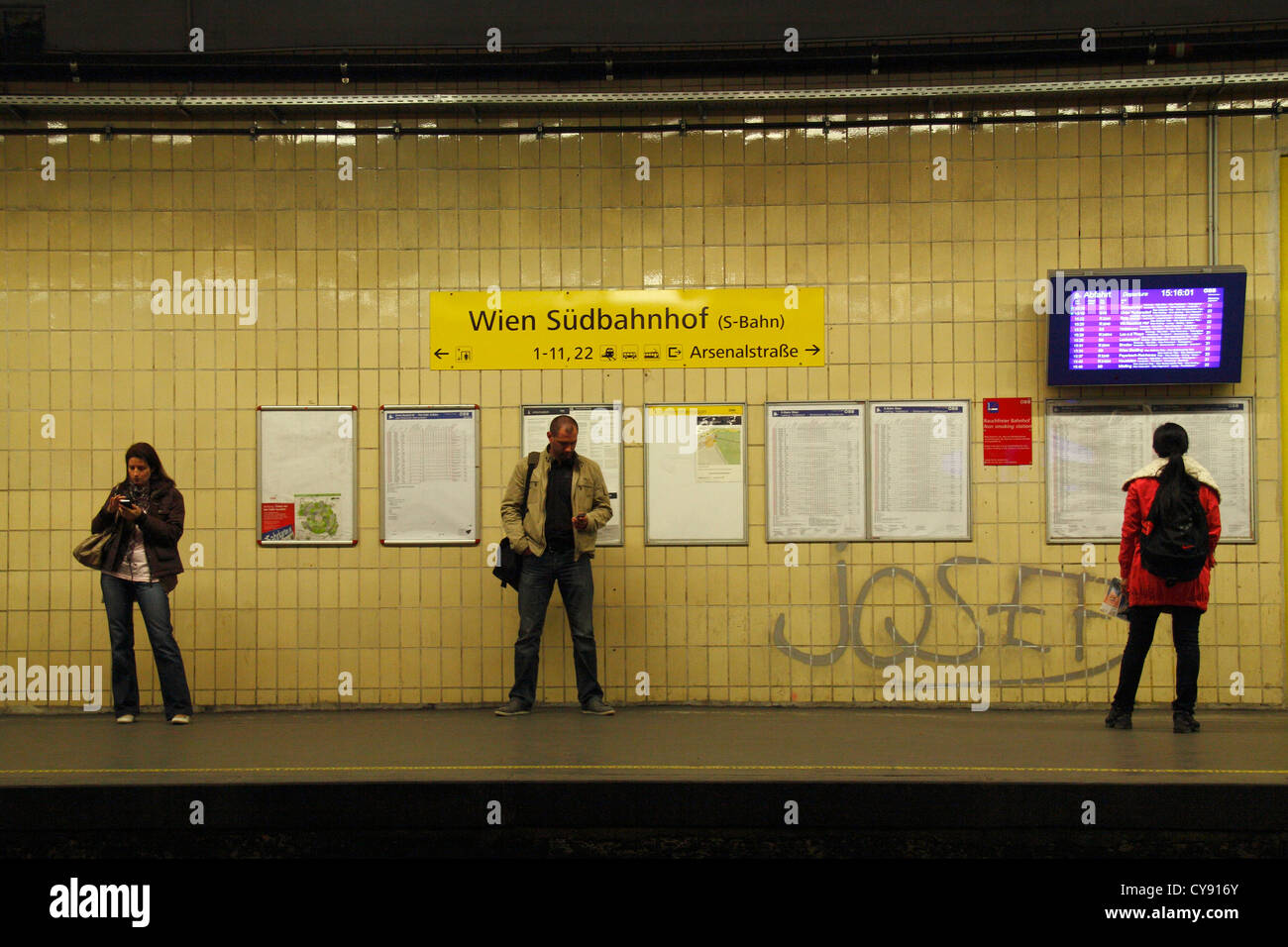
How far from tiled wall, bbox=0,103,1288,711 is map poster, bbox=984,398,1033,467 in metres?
0.07

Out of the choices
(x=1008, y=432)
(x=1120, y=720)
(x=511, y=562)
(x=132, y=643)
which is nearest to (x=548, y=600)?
(x=511, y=562)

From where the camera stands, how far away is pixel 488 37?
7.89 metres

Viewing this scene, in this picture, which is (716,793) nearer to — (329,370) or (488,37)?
(329,370)

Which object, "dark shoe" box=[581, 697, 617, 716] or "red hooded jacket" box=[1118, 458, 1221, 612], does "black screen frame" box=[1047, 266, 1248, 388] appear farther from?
"dark shoe" box=[581, 697, 617, 716]

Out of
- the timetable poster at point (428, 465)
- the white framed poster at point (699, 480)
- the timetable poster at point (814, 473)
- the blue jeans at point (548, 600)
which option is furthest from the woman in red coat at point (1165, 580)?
the timetable poster at point (428, 465)

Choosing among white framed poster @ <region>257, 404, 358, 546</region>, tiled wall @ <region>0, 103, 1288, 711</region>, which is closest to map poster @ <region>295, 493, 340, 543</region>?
white framed poster @ <region>257, 404, 358, 546</region>

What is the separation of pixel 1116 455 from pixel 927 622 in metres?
1.75

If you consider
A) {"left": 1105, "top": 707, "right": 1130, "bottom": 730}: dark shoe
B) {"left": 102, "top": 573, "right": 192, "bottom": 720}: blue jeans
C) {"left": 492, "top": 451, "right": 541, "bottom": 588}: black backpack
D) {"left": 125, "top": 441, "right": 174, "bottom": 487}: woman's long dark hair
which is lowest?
{"left": 1105, "top": 707, "right": 1130, "bottom": 730}: dark shoe

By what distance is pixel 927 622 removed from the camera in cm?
810

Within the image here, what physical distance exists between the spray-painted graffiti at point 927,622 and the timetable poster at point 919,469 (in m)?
0.28

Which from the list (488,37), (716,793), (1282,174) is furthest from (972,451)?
(488,37)

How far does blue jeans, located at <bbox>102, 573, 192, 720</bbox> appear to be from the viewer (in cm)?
744

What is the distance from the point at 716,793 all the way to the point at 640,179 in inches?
176

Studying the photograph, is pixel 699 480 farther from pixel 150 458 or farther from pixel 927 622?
pixel 150 458
